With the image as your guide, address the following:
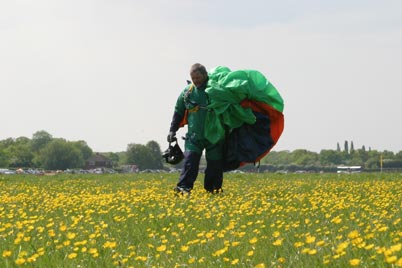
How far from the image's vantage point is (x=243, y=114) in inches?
379

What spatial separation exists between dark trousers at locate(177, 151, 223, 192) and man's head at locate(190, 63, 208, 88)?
113cm

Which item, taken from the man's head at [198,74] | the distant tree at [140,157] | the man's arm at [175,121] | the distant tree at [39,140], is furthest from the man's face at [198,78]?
the distant tree at [39,140]

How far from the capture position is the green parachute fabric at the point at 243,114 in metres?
9.52

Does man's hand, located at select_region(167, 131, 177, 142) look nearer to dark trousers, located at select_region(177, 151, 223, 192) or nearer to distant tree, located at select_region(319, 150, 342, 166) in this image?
dark trousers, located at select_region(177, 151, 223, 192)

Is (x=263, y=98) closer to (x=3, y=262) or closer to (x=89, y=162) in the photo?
(x=3, y=262)

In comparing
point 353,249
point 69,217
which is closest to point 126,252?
point 353,249

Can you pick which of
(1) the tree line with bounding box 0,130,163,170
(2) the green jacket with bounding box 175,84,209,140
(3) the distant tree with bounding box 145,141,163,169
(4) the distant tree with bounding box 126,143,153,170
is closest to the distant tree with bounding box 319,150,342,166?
(3) the distant tree with bounding box 145,141,163,169

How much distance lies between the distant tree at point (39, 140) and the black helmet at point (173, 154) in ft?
474

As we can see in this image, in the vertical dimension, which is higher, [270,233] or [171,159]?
[171,159]

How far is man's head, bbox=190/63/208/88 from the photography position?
971cm

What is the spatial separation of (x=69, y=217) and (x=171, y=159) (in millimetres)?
3637

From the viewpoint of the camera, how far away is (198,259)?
157 inches

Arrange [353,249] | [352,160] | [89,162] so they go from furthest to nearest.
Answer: [352,160] → [89,162] → [353,249]

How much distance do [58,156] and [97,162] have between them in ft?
104
